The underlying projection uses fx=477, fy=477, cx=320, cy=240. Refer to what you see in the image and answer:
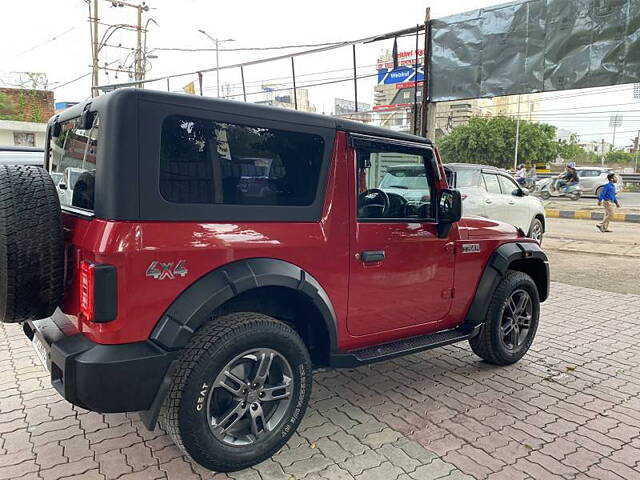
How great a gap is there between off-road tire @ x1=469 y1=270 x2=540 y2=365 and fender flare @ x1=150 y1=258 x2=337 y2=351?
6.43ft

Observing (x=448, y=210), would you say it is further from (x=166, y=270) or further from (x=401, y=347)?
(x=166, y=270)

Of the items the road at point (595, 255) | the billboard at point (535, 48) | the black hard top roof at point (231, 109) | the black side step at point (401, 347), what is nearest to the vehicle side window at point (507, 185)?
the road at point (595, 255)

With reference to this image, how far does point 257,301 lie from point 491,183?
804 cm

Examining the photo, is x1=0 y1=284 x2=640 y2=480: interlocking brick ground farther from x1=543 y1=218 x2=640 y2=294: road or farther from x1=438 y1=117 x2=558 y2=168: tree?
x1=438 y1=117 x2=558 y2=168: tree

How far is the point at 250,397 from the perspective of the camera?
261 centimetres

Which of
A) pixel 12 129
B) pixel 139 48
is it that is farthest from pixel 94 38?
pixel 12 129

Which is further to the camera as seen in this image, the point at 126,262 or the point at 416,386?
the point at 416,386

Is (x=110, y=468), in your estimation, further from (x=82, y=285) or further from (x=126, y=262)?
(x=126, y=262)

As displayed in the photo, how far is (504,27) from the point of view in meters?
6.77

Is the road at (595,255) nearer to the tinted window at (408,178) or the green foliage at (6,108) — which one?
the tinted window at (408,178)

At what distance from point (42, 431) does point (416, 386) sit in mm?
2624

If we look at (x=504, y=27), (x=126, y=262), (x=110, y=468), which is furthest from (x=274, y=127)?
(x=504, y=27)

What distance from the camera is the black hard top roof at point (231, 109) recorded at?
87.7 inches

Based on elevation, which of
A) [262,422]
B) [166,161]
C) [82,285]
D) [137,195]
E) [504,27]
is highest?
[504,27]
